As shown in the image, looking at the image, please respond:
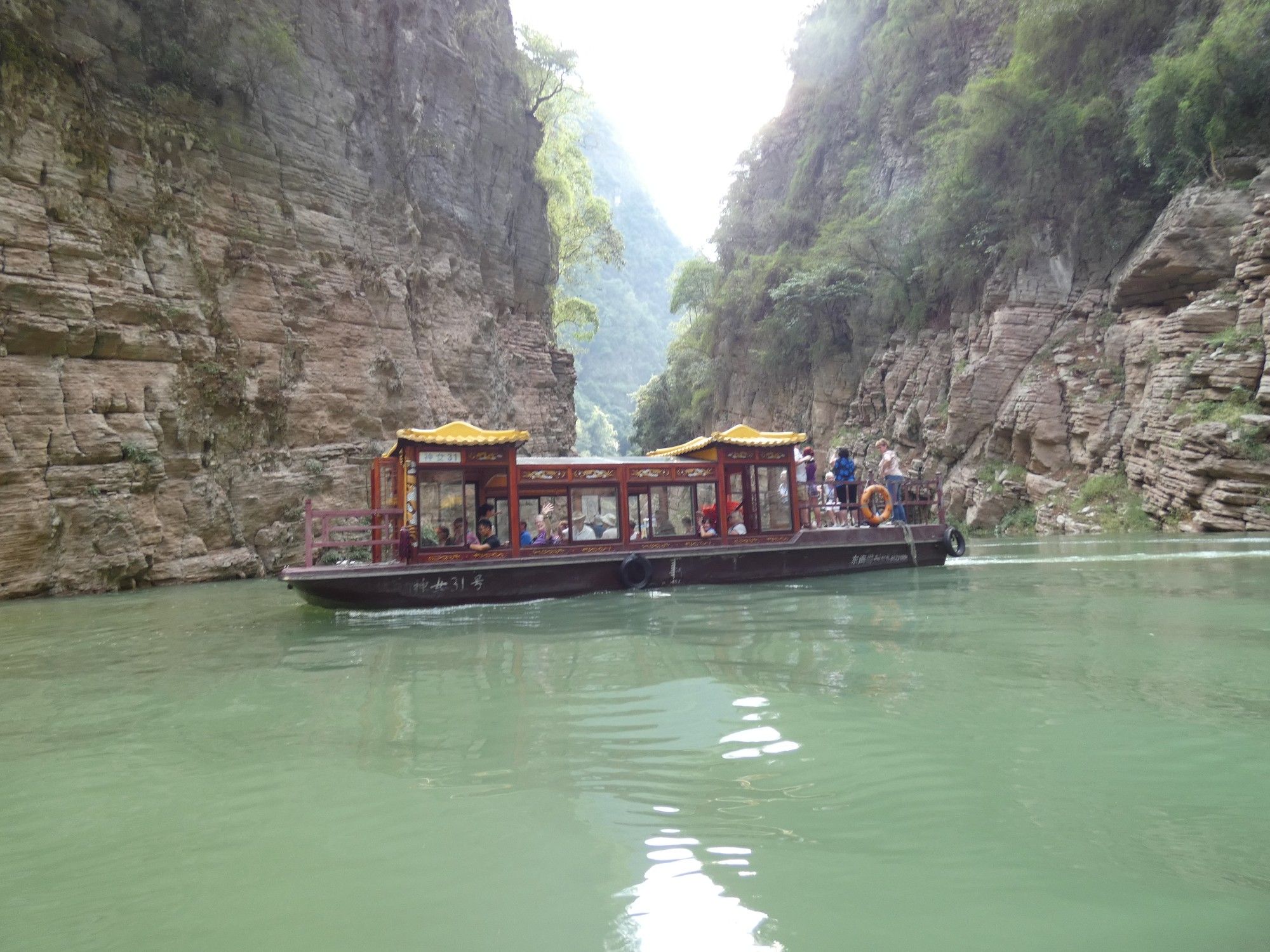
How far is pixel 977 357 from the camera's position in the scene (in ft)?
76.6

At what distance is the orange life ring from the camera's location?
42.3 feet

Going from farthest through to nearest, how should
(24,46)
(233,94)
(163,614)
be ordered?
(233,94) → (24,46) → (163,614)

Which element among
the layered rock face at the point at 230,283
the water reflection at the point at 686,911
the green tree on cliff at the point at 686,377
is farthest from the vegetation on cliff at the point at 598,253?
the water reflection at the point at 686,911

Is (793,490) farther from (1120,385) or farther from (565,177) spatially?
(565,177)

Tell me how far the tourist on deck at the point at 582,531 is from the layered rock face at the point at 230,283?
8.00 metres

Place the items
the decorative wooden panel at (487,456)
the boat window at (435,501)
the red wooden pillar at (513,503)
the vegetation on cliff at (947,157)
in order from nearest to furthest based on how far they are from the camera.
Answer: the boat window at (435,501) → the decorative wooden panel at (487,456) → the red wooden pillar at (513,503) → the vegetation on cliff at (947,157)

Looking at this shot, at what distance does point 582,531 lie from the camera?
11.1m

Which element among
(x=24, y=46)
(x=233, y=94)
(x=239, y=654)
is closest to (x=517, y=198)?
(x=233, y=94)

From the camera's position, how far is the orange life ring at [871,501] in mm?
12906

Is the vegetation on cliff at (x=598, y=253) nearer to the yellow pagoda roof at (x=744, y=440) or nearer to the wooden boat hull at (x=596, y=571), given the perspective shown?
the yellow pagoda roof at (x=744, y=440)

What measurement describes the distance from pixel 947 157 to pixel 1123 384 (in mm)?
10029

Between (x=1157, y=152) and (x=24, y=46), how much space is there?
23.5 metres

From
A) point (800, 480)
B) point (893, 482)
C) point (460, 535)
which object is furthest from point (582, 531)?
point (893, 482)

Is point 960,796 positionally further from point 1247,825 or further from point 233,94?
point 233,94
